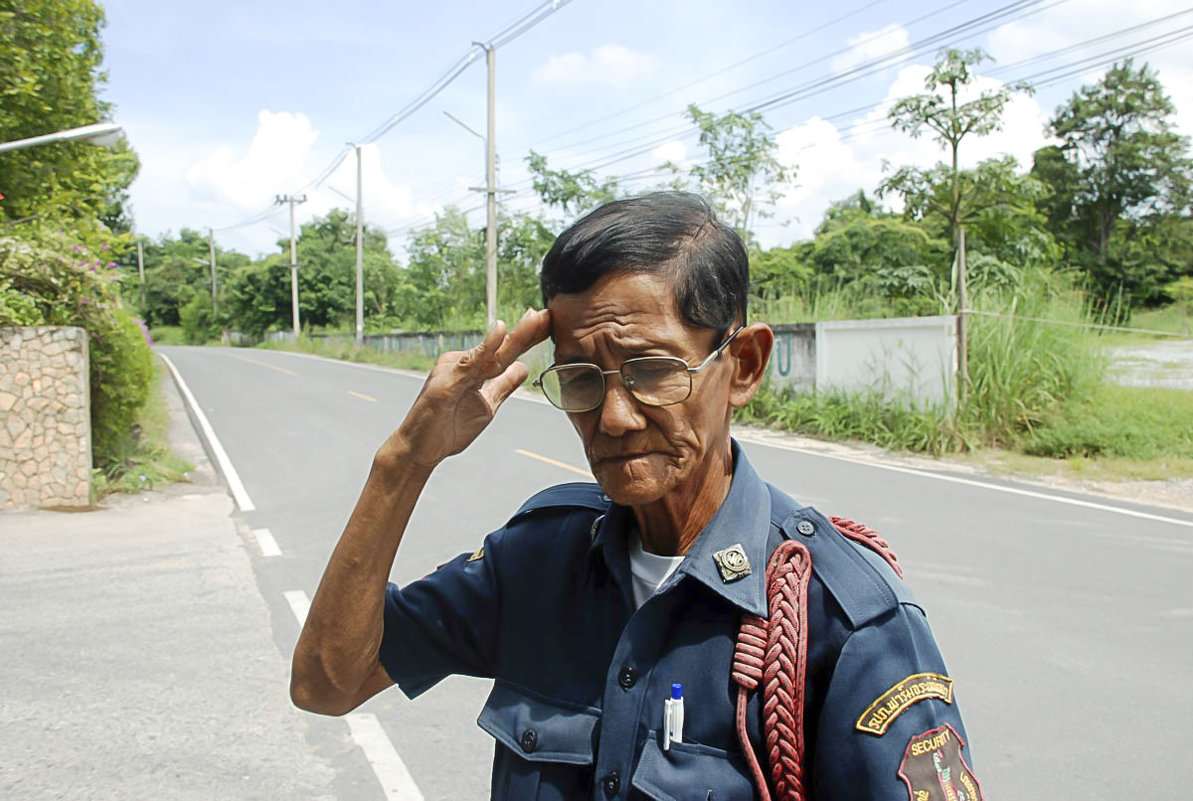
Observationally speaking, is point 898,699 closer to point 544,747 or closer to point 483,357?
point 544,747

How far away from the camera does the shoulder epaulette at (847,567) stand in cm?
118

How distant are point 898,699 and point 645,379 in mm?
526

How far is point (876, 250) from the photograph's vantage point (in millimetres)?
22922

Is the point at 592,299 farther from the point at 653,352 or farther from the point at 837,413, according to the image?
the point at 837,413

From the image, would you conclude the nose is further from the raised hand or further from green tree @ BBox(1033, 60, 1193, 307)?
green tree @ BBox(1033, 60, 1193, 307)

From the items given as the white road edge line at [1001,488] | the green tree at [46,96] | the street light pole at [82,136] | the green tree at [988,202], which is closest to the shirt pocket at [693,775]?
the white road edge line at [1001,488]

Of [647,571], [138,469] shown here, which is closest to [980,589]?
[647,571]

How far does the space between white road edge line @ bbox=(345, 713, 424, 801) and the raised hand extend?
2.55m

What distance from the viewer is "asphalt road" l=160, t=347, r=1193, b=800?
375 centimetres

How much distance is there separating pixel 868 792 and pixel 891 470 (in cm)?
995

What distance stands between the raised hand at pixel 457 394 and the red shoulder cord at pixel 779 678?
47 cm

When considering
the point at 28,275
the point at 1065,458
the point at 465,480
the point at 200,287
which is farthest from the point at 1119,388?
the point at 200,287

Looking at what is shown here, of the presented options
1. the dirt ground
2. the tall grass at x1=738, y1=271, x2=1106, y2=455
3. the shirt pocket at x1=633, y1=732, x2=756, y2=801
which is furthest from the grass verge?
the shirt pocket at x1=633, y1=732, x2=756, y2=801

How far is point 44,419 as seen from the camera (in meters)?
9.15
